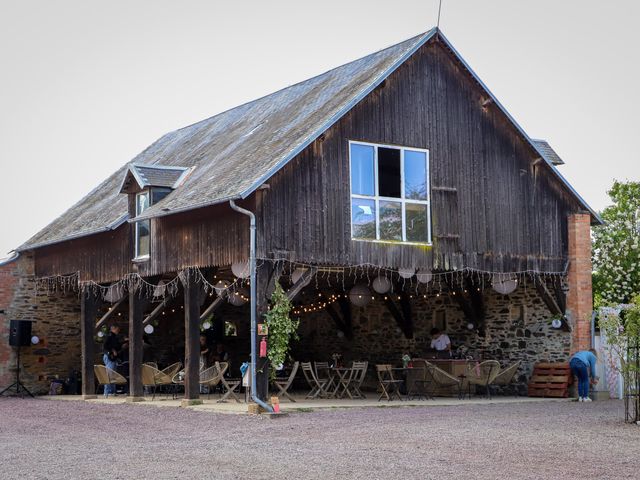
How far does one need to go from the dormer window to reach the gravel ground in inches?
162

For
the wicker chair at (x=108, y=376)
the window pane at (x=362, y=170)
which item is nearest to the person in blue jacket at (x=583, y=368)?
the window pane at (x=362, y=170)

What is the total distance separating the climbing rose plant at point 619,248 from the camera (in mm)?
34938

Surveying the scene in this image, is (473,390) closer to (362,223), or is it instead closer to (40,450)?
(362,223)

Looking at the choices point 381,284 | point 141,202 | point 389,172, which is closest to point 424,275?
point 381,284

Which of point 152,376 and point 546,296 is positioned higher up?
point 546,296

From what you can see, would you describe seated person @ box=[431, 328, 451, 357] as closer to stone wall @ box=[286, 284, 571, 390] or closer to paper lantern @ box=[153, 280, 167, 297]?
stone wall @ box=[286, 284, 571, 390]

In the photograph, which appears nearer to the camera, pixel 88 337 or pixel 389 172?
pixel 389 172

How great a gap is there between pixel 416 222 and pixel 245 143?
403 cm

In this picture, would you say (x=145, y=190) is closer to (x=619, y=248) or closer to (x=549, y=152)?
(x=549, y=152)

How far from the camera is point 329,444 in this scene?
12.5 m

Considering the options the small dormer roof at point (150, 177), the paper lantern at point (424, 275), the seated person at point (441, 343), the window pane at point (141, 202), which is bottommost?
the seated person at point (441, 343)

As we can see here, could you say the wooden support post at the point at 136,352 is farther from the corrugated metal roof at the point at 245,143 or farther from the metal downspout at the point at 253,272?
the metal downspout at the point at 253,272

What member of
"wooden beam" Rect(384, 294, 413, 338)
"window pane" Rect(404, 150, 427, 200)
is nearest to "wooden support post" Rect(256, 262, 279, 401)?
"window pane" Rect(404, 150, 427, 200)

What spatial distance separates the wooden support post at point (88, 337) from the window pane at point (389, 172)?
307 inches
